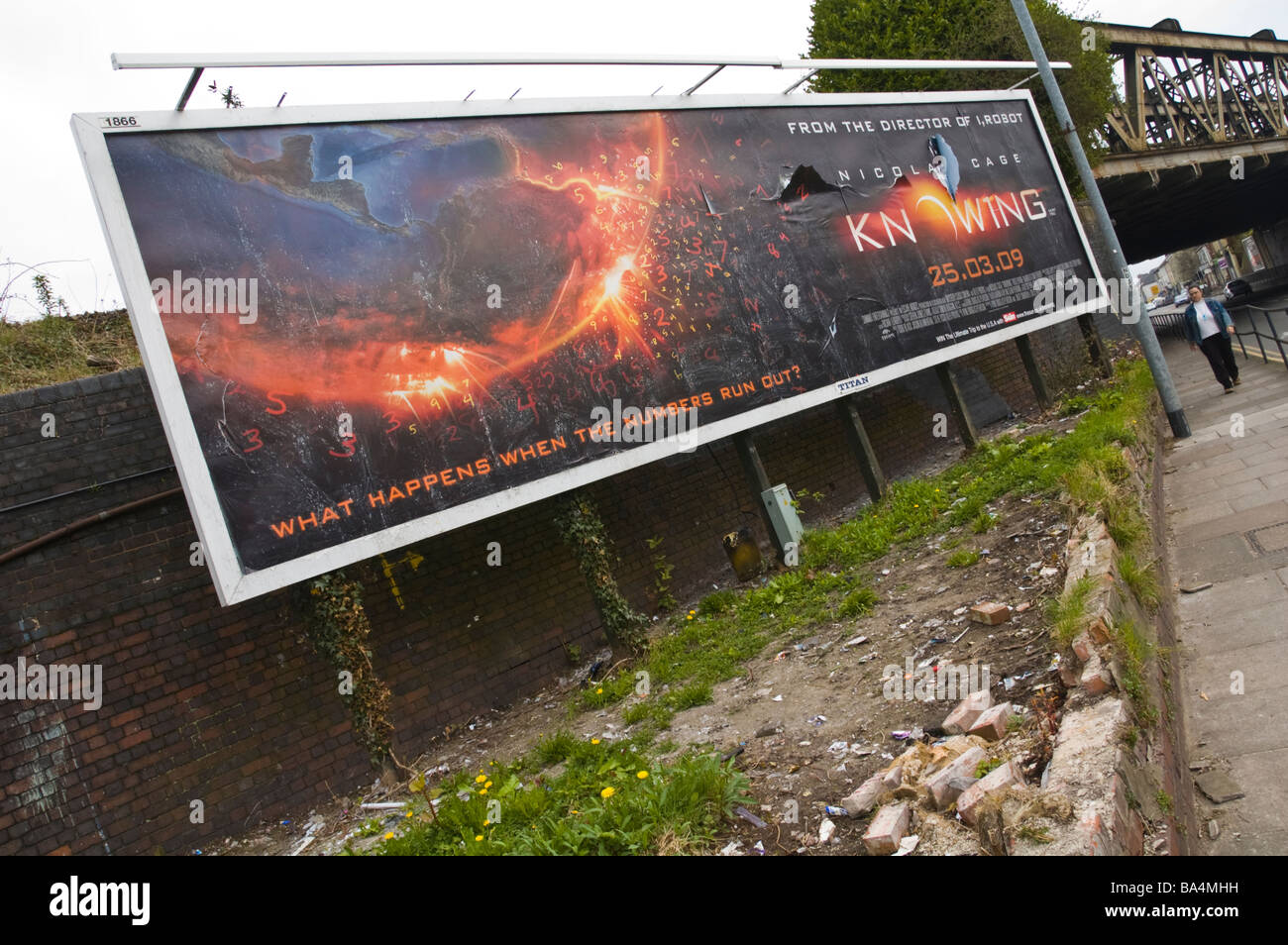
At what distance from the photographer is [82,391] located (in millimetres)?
7691

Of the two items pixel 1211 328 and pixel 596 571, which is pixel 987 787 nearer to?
pixel 596 571

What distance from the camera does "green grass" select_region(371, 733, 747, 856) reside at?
415 cm

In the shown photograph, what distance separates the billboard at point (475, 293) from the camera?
277 inches

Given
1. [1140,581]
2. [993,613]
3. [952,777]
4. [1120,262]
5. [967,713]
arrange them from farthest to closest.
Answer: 1. [1120,262]
2. [993,613]
3. [1140,581]
4. [967,713]
5. [952,777]

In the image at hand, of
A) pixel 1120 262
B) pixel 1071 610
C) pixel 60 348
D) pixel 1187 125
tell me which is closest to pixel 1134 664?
pixel 1071 610

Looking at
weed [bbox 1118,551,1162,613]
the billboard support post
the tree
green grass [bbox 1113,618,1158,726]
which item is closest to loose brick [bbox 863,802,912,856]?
green grass [bbox 1113,618,1158,726]

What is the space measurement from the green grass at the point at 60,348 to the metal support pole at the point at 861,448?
9195mm

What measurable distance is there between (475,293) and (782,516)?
15.2 feet

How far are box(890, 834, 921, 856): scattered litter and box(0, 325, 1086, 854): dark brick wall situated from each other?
6.06 m

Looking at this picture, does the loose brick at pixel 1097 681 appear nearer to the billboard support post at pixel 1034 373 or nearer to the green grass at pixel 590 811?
the green grass at pixel 590 811

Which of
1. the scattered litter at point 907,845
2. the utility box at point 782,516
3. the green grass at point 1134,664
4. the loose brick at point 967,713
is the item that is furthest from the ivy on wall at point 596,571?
the scattered litter at point 907,845

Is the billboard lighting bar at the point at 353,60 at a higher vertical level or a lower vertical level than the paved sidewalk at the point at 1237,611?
higher

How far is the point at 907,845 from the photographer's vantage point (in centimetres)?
364

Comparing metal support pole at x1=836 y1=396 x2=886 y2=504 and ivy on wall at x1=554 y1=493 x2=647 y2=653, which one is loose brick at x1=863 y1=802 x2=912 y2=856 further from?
metal support pole at x1=836 y1=396 x2=886 y2=504
